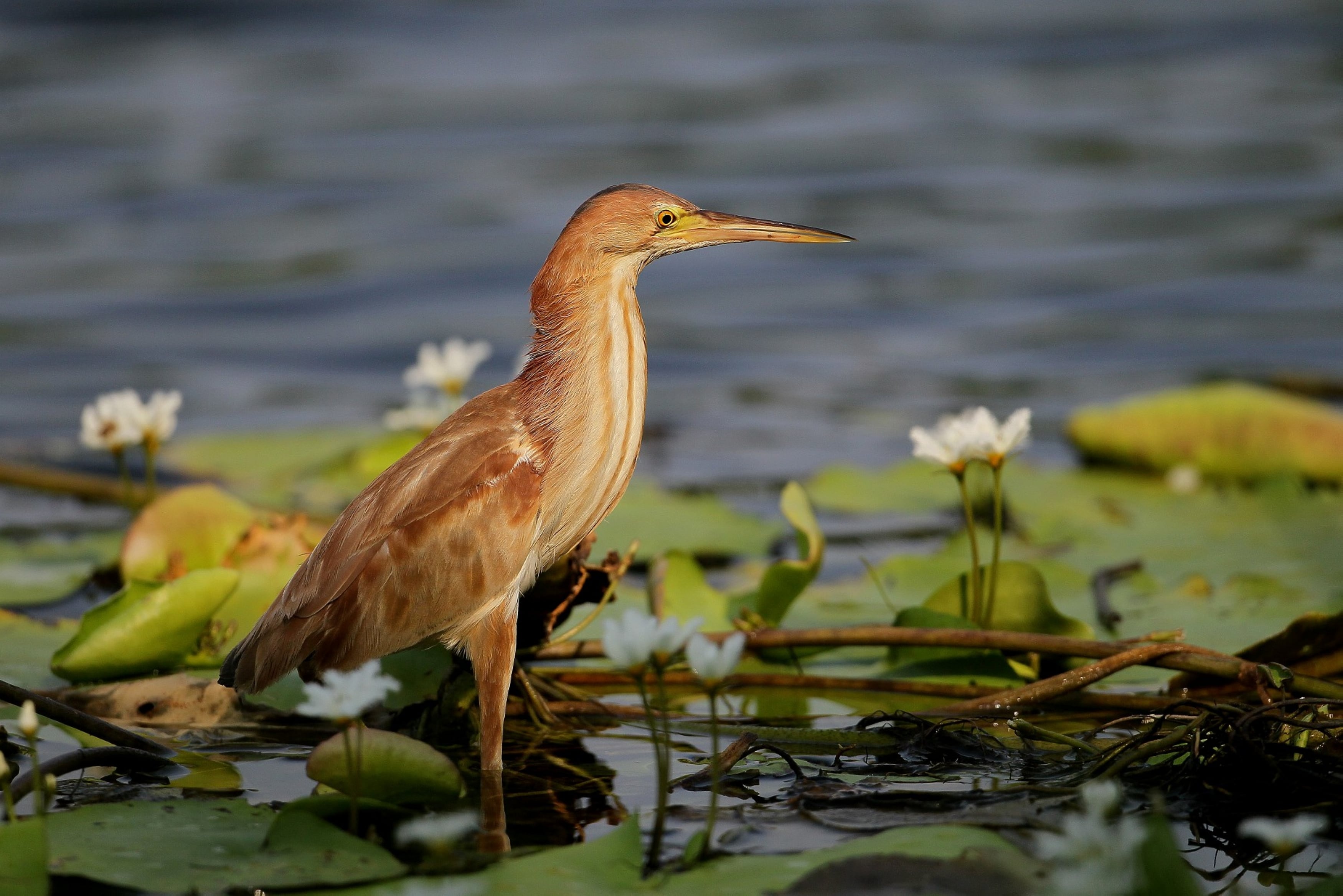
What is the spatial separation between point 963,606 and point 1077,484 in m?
2.27

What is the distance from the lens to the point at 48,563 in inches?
194

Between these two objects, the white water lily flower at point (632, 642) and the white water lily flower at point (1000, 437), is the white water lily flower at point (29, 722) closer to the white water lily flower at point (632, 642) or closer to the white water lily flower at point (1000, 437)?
the white water lily flower at point (632, 642)

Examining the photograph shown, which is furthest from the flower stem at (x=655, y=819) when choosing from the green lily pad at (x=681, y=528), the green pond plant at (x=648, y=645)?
the green lily pad at (x=681, y=528)

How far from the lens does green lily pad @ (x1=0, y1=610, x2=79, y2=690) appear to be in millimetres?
3711

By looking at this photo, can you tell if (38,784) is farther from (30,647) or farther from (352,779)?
(30,647)

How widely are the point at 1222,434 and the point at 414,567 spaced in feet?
12.6

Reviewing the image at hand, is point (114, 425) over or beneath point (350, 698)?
over

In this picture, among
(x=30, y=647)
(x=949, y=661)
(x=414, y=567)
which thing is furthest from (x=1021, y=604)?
(x=30, y=647)

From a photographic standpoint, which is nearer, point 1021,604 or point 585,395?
point 585,395

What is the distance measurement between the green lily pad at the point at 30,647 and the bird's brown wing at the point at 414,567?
786mm

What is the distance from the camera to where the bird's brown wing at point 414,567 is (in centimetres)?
311

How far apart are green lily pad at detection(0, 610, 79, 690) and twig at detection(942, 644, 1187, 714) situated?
2.10 m

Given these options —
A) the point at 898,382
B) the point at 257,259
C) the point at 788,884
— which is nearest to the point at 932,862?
the point at 788,884

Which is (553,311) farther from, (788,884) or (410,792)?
(788,884)
